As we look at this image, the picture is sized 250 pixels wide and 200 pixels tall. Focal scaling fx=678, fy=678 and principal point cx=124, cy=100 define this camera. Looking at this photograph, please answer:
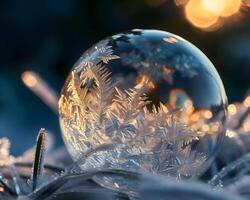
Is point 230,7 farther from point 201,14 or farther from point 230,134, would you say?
point 230,134

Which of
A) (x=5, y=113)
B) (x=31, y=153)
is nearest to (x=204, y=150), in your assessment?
(x=31, y=153)

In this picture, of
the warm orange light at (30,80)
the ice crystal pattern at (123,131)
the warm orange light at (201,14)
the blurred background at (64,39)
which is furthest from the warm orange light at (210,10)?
the ice crystal pattern at (123,131)

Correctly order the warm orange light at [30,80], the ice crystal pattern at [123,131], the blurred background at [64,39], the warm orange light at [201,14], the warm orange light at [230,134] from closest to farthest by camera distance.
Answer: the ice crystal pattern at [123,131]
the warm orange light at [230,134]
the warm orange light at [30,80]
the warm orange light at [201,14]
the blurred background at [64,39]

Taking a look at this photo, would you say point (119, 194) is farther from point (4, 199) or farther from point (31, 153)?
point (31, 153)

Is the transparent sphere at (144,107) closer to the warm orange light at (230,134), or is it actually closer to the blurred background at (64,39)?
the warm orange light at (230,134)

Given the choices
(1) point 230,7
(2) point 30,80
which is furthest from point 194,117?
(1) point 230,7

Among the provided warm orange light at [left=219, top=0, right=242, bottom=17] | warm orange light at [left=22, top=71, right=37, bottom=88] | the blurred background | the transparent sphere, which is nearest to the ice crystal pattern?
the transparent sphere
